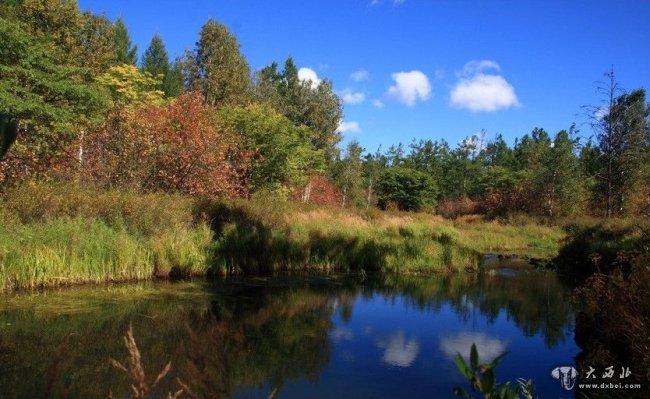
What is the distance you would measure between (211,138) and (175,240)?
8101 mm

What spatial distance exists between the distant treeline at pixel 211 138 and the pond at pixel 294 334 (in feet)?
12.5

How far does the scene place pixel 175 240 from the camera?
13.3 m

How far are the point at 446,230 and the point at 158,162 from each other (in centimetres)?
1303

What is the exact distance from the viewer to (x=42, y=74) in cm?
1595

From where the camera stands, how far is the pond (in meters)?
6.48

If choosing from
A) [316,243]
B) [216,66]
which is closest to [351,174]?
[216,66]

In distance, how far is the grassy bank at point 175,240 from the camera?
11.0 metres

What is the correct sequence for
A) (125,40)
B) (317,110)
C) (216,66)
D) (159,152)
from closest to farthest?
(159,152) < (216,66) < (317,110) < (125,40)

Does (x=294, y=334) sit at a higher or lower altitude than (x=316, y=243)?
lower

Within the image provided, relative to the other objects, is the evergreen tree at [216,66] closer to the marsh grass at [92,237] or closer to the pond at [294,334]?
the marsh grass at [92,237]

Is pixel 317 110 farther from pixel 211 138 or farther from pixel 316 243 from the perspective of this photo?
pixel 316 243

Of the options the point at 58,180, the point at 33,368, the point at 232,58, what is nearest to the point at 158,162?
the point at 58,180

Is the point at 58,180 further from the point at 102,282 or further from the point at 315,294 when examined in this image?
the point at 315,294

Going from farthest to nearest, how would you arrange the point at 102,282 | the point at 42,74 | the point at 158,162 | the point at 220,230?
1. the point at 158,162
2. the point at 42,74
3. the point at 220,230
4. the point at 102,282
